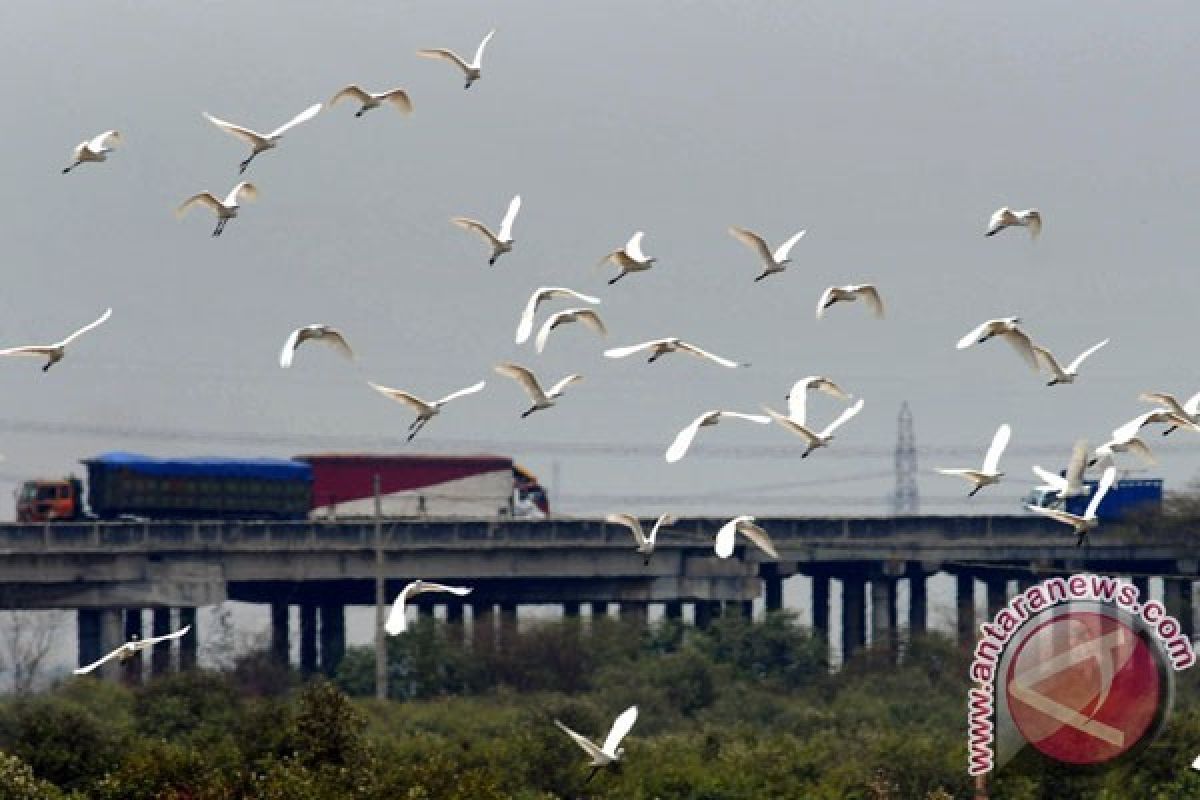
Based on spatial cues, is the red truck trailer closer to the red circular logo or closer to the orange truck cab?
the orange truck cab

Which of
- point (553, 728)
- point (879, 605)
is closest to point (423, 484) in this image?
point (879, 605)

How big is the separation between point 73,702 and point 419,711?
17.2m

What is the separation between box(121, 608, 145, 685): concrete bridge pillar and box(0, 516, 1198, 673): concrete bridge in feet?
0.90

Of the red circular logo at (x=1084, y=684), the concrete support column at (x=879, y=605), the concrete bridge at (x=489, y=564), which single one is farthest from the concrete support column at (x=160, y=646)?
the red circular logo at (x=1084, y=684)

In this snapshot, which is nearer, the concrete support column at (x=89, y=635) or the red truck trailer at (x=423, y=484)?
the concrete support column at (x=89, y=635)

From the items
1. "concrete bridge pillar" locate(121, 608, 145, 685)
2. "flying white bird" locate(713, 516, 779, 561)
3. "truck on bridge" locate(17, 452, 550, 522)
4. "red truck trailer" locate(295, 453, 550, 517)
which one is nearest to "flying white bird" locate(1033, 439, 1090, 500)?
"flying white bird" locate(713, 516, 779, 561)

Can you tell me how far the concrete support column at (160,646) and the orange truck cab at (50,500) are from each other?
23.5ft

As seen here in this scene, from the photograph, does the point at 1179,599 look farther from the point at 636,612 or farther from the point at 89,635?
the point at 89,635

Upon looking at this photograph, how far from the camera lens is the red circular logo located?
8338cm

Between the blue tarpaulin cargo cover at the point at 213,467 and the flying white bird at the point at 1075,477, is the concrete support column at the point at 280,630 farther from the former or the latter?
the flying white bird at the point at 1075,477

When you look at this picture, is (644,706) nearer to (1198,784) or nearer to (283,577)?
(283,577)

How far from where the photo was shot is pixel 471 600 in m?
195

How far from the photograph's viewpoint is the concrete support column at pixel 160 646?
167 m

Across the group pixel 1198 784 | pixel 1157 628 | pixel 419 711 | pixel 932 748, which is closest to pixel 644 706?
pixel 419 711
